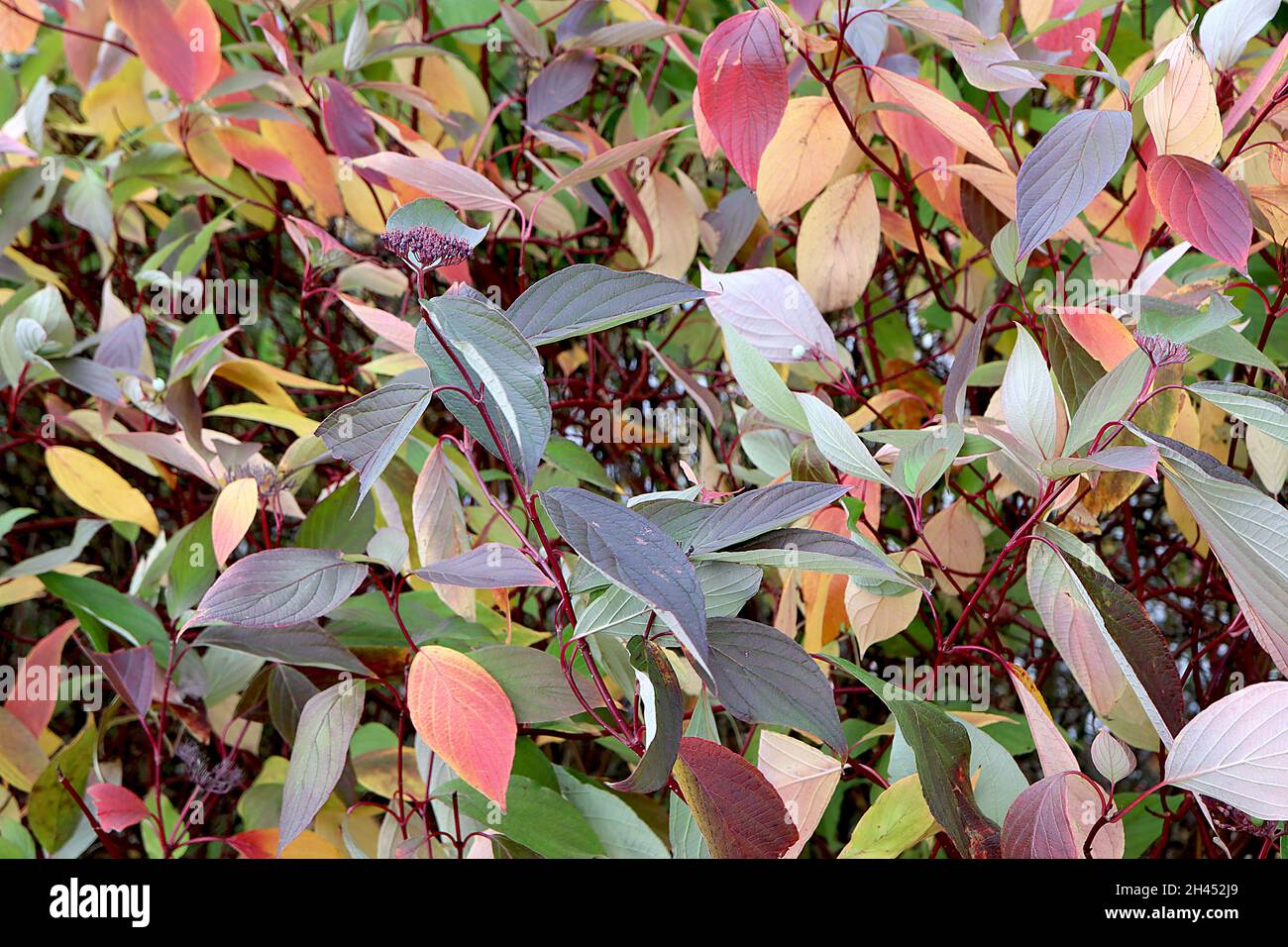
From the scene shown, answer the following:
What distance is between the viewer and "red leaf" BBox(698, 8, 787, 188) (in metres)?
0.48

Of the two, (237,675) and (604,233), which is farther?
(604,233)

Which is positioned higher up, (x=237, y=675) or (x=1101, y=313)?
(x=1101, y=313)

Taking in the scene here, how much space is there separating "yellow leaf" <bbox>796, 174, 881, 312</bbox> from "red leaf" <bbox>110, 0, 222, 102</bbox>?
0.45m

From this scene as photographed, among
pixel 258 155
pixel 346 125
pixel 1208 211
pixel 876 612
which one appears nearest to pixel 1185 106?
pixel 1208 211

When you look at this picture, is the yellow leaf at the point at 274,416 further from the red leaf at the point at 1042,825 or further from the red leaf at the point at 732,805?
the red leaf at the point at 1042,825

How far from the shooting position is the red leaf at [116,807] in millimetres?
557

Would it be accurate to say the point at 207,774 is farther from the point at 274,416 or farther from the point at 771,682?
the point at 771,682

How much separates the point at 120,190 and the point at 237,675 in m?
0.43

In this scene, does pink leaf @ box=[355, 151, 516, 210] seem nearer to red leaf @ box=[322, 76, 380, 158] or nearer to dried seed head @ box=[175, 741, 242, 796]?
red leaf @ box=[322, 76, 380, 158]

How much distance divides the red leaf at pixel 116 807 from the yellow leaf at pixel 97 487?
0.18 meters

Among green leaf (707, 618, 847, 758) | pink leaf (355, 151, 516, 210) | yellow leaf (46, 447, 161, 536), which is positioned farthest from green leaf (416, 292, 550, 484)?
yellow leaf (46, 447, 161, 536)

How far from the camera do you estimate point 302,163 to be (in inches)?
29.4
